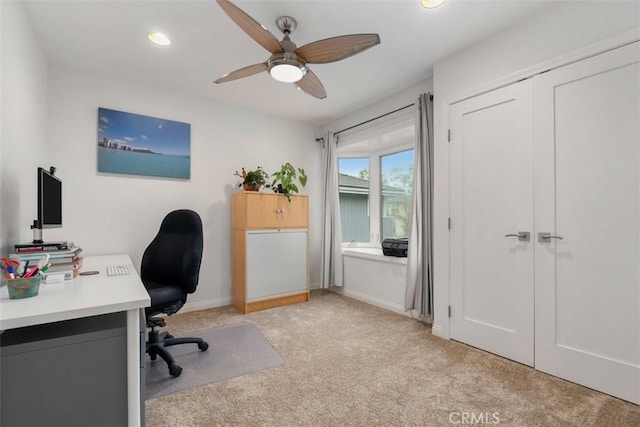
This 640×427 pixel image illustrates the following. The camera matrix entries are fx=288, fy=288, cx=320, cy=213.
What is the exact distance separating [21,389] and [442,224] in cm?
273

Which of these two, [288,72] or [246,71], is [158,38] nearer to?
[246,71]

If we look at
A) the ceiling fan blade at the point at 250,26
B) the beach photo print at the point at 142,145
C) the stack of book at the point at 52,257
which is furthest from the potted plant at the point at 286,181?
the stack of book at the point at 52,257

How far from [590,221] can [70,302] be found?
2.76 m

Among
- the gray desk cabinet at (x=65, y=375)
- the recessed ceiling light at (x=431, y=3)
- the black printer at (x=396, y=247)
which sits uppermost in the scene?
the recessed ceiling light at (x=431, y=3)

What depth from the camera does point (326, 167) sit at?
415cm

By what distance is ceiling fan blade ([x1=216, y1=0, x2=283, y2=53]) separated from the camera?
147 cm

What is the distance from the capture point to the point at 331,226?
160 inches

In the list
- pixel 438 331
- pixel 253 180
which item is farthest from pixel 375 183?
pixel 438 331

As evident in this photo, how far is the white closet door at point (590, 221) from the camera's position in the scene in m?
1.66

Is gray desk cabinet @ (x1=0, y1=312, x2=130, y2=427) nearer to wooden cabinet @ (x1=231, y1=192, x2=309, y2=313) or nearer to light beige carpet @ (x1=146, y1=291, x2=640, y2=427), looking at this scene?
light beige carpet @ (x1=146, y1=291, x2=640, y2=427)

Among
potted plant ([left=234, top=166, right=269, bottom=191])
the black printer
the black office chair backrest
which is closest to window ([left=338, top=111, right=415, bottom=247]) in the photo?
the black printer

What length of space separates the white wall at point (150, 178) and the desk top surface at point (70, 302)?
3.55 ft

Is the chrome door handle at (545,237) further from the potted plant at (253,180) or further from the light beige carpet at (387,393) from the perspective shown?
the potted plant at (253,180)

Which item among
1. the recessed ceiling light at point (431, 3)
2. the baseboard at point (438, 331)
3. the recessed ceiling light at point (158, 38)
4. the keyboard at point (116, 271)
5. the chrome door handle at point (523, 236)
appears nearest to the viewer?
the keyboard at point (116, 271)
